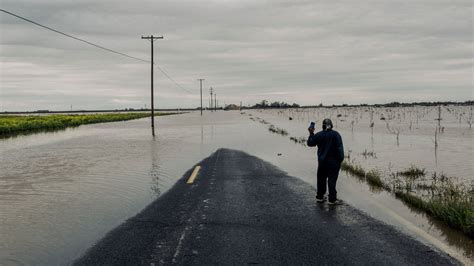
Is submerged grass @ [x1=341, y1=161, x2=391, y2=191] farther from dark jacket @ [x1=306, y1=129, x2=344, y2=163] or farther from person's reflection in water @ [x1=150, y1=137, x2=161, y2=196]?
person's reflection in water @ [x1=150, y1=137, x2=161, y2=196]

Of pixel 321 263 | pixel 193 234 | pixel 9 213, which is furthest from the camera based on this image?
pixel 9 213

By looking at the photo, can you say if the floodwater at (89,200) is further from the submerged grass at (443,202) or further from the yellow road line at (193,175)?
the yellow road line at (193,175)

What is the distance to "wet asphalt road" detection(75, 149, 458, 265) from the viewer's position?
5254 mm

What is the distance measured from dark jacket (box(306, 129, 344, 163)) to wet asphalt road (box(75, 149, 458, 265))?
0.94 m

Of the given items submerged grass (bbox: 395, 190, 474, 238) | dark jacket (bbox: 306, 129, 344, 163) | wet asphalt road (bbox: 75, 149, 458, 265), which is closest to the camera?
wet asphalt road (bbox: 75, 149, 458, 265)

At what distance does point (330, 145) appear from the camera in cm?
846

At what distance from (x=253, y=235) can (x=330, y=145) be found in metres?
2.98

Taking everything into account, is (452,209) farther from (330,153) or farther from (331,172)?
(330,153)

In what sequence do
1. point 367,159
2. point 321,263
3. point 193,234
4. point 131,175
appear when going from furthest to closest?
point 367,159
point 131,175
point 193,234
point 321,263

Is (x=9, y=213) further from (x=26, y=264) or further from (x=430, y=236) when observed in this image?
(x=430, y=236)

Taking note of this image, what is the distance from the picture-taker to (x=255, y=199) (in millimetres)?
8977

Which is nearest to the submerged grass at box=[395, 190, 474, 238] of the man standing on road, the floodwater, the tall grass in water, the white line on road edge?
the tall grass in water

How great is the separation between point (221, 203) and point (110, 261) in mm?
3569

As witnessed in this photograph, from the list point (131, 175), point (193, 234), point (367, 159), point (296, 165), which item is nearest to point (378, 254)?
point (193, 234)
